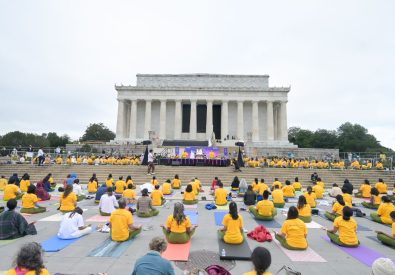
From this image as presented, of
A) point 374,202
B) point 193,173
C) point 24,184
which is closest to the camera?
point 374,202

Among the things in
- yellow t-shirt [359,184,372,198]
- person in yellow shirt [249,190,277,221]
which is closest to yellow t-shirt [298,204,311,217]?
person in yellow shirt [249,190,277,221]

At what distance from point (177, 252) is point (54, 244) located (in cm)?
375

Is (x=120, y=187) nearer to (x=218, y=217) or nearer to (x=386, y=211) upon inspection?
(x=218, y=217)

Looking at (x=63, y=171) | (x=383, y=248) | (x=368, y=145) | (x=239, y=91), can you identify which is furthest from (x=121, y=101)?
(x=368, y=145)

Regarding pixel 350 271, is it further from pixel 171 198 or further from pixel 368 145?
pixel 368 145

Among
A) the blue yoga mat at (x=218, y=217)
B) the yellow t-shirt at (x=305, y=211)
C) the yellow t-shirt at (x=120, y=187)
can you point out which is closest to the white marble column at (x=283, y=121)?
the yellow t-shirt at (x=120, y=187)

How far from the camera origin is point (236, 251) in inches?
272

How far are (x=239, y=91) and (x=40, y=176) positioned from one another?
1581 inches

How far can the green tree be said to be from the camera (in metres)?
87.7

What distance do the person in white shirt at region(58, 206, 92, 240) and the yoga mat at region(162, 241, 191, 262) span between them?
3.03m

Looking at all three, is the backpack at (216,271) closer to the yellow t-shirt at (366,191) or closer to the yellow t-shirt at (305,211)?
the yellow t-shirt at (305,211)

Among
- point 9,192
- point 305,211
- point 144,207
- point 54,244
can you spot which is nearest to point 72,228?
point 54,244

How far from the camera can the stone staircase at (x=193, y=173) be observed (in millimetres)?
24453

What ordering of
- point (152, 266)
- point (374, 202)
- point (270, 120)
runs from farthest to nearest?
point (270, 120) → point (374, 202) → point (152, 266)
